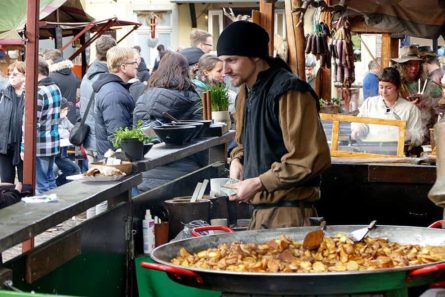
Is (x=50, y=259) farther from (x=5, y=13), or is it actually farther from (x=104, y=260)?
(x=5, y=13)

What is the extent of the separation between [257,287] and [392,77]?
17.7 ft

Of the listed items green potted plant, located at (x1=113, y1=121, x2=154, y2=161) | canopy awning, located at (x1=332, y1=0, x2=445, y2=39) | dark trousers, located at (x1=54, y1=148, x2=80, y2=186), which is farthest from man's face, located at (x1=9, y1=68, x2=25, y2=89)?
green potted plant, located at (x1=113, y1=121, x2=154, y2=161)

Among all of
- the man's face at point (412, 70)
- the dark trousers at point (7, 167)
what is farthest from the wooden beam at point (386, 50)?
the dark trousers at point (7, 167)

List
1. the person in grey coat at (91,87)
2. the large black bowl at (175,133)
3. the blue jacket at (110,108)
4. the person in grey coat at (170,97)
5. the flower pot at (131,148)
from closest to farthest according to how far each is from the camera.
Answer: the flower pot at (131,148) → the large black bowl at (175,133) → the person in grey coat at (170,97) → the blue jacket at (110,108) → the person in grey coat at (91,87)

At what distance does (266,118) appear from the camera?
15.4 ft

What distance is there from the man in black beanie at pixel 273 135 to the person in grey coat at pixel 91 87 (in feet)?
13.8

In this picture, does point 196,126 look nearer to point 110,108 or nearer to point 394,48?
point 110,108

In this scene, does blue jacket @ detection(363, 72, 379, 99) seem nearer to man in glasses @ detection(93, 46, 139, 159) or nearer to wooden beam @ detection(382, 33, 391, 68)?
wooden beam @ detection(382, 33, 391, 68)

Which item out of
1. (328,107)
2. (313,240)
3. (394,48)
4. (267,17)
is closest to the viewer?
(313,240)

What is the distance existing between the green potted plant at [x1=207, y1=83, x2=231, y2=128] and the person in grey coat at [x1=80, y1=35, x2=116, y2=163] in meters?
1.65

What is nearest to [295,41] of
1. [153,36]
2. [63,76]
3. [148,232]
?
[148,232]

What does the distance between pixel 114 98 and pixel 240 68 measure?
3360mm

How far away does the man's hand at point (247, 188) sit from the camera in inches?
176

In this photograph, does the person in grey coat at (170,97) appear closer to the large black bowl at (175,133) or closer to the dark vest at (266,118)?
the large black bowl at (175,133)
